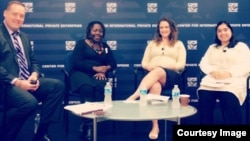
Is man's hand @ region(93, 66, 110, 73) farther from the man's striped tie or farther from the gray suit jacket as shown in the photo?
the gray suit jacket

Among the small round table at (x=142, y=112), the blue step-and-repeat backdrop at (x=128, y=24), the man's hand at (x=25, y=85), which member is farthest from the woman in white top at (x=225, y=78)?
the man's hand at (x=25, y=85)

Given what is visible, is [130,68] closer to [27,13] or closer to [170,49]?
[170,49]

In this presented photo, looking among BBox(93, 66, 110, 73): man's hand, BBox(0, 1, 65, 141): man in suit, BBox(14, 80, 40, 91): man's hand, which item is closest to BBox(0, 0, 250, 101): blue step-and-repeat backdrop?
BBox(93, 66, 110, 73): man's hand

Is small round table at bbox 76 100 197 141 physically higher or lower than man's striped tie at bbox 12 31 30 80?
lower

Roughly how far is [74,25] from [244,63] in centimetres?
237

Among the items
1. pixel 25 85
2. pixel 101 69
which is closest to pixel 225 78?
pixel 101 69

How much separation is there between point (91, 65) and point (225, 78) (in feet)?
5.32

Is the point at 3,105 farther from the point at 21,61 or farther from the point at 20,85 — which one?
the point at 21,61

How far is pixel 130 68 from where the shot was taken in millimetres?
5680

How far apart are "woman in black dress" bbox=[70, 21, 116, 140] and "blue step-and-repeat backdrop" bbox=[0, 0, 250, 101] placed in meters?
0.46

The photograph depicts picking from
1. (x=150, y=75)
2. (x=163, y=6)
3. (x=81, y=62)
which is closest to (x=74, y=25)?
(x=81, y=62)

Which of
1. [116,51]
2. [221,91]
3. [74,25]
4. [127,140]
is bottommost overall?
[127,140]

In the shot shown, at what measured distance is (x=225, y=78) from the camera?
4.42m

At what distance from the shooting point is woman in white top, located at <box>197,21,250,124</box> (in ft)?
14.0
